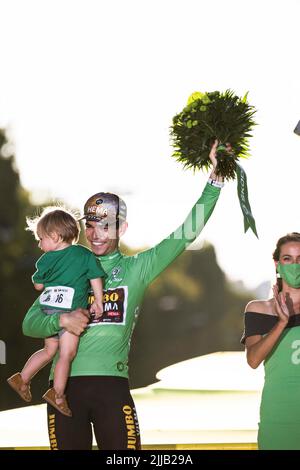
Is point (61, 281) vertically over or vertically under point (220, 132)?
under

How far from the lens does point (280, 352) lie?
214 inches

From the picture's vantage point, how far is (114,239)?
18.4 feet

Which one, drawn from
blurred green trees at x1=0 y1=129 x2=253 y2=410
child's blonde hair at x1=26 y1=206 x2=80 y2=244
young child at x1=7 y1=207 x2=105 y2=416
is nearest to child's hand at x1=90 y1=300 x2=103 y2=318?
young child at x1=7 y1=207 x2=105 y2=416

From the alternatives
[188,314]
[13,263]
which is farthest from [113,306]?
[188,314]

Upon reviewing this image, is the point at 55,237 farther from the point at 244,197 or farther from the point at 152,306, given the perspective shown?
the point at 152,306

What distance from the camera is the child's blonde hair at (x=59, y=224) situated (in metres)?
5.56

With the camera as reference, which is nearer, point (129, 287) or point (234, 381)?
point (129, 287)

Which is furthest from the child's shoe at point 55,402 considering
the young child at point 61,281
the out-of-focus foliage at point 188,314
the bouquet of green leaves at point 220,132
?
the out-of-focus foliage at point 188,314

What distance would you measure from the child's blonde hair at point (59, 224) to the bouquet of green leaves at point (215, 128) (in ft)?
2.99

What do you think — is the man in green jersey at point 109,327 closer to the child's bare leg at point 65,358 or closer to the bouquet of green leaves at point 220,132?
the child's bare leg at point 65,358

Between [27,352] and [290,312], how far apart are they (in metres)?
27.9

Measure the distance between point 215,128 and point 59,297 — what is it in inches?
59.7
